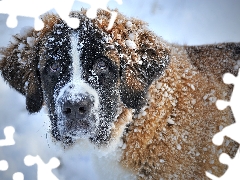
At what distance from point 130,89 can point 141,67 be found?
0.54 ft

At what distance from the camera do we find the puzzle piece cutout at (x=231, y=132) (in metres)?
2.27

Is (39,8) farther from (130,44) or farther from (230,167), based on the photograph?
(230,167)

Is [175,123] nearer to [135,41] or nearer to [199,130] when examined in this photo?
[199,130]

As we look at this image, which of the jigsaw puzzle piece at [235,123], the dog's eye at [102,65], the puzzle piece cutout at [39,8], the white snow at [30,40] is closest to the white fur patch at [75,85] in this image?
the dog's eye at [102,65]

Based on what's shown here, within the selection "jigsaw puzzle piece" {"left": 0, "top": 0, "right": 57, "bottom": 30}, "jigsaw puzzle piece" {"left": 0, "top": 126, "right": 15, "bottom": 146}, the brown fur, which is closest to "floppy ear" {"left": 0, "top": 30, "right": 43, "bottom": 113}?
"jigsaw puzzle piece" {"left": 0, "top": 0, "right": 57, "bottom": 30}

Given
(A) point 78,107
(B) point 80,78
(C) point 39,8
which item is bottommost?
(A) point 78,107

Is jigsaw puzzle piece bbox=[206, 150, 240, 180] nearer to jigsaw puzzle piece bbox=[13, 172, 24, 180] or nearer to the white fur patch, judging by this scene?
the white fur patch

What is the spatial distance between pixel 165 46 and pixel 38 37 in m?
→ 0.87

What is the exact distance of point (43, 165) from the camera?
7.87 feet

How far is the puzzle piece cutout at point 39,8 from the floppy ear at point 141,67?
26 cm

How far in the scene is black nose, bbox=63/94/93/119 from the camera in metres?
1.89

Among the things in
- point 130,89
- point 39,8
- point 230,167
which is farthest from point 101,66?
point 230,167

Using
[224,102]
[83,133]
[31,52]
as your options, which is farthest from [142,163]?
Result: [31,52]

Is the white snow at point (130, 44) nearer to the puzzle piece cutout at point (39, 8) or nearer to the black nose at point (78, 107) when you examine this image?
the puzzle piece cutout at point (39, 8)
